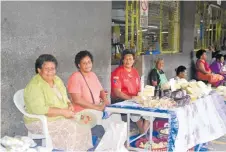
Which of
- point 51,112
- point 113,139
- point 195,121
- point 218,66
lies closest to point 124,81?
point 195,121

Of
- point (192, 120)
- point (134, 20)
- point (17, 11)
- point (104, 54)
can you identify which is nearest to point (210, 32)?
point (134, 20)

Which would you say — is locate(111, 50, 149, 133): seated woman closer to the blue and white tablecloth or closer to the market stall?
the market stall

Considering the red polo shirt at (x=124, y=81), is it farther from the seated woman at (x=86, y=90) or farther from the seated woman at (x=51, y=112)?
the seated woman at (x=51, y=112)

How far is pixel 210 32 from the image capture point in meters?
10.3

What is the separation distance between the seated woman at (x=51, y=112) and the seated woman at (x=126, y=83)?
1062mm

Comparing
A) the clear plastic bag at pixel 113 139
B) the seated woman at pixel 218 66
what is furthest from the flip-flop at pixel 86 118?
the seated woman at pixel 218 66

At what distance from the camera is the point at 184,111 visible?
3166 millimetres

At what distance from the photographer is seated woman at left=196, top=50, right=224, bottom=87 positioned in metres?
6.93

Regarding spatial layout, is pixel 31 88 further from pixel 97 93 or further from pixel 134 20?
pixel 134 20

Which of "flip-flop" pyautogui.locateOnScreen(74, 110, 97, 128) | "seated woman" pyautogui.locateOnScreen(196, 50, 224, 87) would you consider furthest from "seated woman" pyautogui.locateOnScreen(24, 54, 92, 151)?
"seated woman" pyautogui.locateOnScreen(196, 50, 224, 87)

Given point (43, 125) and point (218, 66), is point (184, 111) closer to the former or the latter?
point (43, 125)

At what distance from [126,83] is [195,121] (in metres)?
0.94

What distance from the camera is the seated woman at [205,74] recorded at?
22.7ft

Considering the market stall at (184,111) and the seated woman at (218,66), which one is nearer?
the market stall at (184,111)
